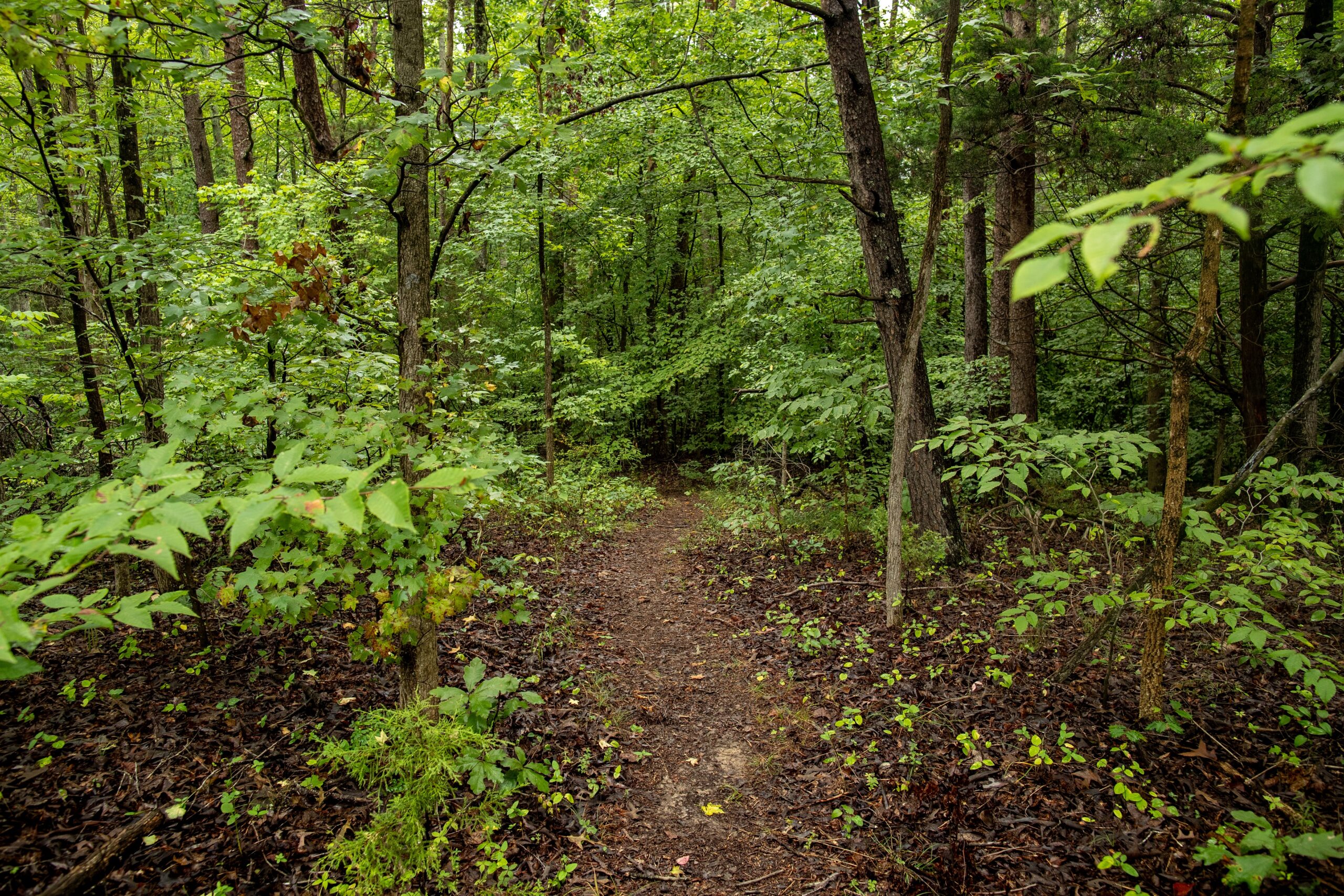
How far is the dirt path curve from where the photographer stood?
324 cm

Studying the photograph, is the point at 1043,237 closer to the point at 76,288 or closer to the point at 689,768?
the point at 689,768

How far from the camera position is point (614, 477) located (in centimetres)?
1396

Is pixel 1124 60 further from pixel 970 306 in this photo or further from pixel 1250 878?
pixel 1250 878

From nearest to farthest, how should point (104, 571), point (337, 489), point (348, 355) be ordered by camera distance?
point (337, 489) < point (348, 355) < point (104, 571)

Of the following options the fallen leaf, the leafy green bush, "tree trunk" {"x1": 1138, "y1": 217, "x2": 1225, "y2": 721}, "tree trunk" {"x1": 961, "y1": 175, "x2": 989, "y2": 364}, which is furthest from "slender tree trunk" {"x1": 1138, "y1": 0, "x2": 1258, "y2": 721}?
"tree trunk" {"x1": 961, "y1": 175, "x2": 989, "y2": 364}

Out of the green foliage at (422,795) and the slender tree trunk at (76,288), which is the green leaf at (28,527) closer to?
the green foliage at (422,795)

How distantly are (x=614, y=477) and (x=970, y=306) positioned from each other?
7.99 metres

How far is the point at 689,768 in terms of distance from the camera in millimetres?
4105

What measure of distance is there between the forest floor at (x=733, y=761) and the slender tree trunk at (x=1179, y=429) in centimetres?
34

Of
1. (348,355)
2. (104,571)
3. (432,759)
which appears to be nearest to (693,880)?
(432,759)

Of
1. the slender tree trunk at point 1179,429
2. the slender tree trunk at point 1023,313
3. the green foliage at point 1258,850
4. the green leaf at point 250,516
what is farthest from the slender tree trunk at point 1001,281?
the green leaf at point 250,516

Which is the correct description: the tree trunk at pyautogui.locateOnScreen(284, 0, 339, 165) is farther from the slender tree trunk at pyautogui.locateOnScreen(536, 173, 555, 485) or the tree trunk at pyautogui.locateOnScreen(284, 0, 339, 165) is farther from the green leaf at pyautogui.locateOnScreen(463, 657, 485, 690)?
the green leaf at pyautogui.locateOnScreen(463, 657, 485, 690)

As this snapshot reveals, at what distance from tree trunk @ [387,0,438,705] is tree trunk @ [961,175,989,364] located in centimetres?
896

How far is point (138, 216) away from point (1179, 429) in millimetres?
7516
